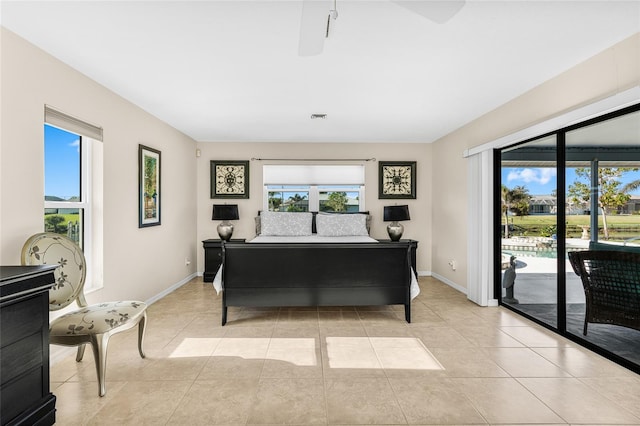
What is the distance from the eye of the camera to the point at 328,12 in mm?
1917

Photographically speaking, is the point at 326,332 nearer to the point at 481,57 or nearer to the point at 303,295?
the point at 303,295

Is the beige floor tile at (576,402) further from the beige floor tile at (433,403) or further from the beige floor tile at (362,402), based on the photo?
the beige floor tile at (362,402)

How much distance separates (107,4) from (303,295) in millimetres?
2836

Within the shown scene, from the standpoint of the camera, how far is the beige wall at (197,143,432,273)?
19.0 ft

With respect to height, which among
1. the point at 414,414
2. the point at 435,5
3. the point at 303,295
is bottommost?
the point at 414,414

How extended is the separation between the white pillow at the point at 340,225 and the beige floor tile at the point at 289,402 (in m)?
3.19

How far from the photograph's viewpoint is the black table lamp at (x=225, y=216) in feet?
17.8

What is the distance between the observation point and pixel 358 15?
2.05 m

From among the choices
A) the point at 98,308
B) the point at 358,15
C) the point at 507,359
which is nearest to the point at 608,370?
the point at 507,359

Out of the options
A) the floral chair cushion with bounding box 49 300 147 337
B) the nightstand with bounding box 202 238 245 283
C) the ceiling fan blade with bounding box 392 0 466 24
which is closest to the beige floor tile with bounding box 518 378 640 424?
the ceiling fan blade with bounding box 392 0 466 24

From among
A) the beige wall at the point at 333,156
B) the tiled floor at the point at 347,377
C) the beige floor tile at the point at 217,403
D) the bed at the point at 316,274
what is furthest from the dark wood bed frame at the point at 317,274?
the beige wall at the point at 333,156

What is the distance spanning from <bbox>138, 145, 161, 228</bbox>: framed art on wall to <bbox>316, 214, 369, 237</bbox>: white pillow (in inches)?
95.4

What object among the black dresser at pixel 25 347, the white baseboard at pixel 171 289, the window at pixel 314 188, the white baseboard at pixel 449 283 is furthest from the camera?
the window at pixel 314 188

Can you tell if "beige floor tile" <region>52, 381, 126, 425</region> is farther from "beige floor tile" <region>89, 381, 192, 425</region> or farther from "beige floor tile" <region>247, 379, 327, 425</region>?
"beige floor tile" <region>247, 379, 327, 425</region>
